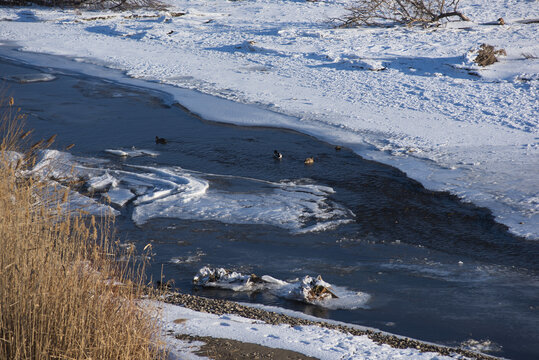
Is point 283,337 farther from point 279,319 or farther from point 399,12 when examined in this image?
point 399,12

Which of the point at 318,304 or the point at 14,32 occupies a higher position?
the point at 14,32

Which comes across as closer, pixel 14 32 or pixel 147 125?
pixel 147 125

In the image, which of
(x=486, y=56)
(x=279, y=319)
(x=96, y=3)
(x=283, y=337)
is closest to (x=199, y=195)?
(x=279, y=319)

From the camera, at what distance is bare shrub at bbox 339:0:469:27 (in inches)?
634

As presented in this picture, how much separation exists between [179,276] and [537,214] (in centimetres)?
428

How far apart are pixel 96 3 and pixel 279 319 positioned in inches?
826

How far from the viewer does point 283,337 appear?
13.8 feet

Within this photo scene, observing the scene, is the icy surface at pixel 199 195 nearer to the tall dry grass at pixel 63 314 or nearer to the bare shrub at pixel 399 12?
the tall dry grass at pixel 63 314

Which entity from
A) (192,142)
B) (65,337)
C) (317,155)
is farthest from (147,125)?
(65,337)

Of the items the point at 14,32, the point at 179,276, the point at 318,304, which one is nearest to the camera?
the point at 318,304

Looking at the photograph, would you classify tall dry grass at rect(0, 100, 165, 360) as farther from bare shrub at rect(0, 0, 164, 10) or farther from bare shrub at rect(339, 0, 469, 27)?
bare shrub at rect(0, 0, 164, 10)

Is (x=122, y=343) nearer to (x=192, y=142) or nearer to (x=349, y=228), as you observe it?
(x=349, y=228)

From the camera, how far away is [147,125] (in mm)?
10977

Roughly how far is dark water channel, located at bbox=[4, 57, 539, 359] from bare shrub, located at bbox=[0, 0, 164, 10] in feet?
41.8
